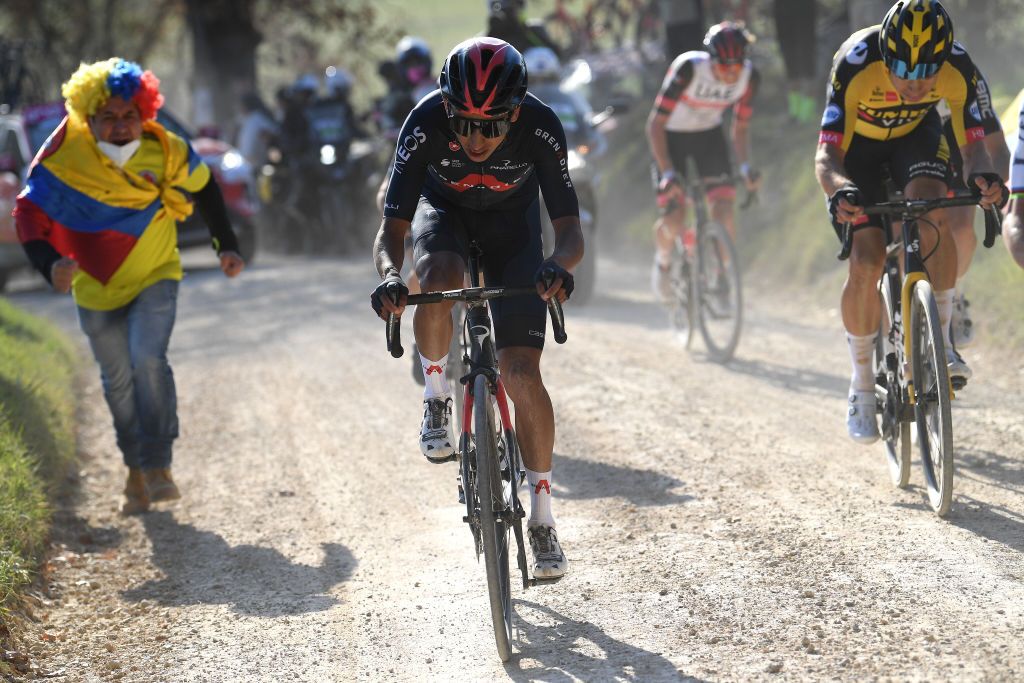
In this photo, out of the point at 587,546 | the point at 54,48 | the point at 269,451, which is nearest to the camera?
the point at 587,546

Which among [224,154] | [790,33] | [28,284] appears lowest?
[28,284]

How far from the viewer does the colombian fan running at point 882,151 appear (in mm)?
6094

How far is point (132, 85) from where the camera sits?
698cm

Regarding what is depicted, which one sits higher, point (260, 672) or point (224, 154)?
point (224, 154)

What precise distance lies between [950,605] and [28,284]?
55.9 ft

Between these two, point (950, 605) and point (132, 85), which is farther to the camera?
point (132, 85)

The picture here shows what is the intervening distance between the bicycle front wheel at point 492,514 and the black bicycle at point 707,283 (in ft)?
17.7

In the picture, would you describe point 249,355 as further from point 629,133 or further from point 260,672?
point 629,133

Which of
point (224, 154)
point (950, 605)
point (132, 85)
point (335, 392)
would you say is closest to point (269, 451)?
point (335, 392)

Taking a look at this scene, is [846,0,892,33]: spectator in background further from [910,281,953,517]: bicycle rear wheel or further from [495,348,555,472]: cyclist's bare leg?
[495,348,555,472]: cyclist's bare leg

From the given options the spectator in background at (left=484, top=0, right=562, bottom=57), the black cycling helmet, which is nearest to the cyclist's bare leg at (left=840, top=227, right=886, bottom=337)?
the spectator in background at (left=484, top=0, right=562, bottom=57)

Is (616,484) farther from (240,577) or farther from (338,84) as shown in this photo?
(338,84)

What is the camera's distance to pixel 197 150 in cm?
1608

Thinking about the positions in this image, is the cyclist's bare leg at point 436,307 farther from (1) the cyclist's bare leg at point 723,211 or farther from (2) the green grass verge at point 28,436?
(1) the cyclist's bare leg at point 723,211
